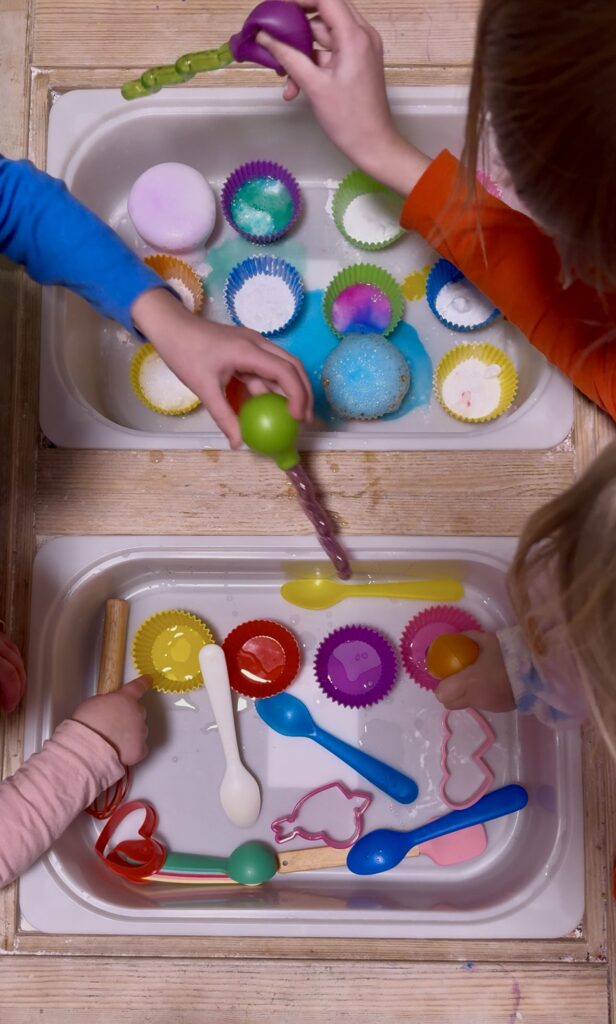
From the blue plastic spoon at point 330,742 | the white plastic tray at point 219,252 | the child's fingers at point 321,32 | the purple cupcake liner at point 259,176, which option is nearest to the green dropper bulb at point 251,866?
the blue plastic spoon at point 330,742

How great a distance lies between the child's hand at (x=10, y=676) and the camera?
77 cm

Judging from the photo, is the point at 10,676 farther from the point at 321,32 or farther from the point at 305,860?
the point at 321,32


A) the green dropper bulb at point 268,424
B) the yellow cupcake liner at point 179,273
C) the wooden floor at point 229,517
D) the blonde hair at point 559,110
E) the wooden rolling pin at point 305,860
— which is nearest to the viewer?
the blonde hair at point 559,110

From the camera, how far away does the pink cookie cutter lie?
0.88 meters

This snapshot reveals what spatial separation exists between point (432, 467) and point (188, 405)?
0.28 metres

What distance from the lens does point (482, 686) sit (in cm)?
85

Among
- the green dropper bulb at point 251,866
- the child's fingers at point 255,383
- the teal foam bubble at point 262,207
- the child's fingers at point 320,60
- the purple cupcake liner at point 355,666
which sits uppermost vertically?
the child's fingers at point 320,60

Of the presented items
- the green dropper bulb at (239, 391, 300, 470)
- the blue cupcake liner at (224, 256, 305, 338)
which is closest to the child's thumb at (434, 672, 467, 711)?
the green dropper bulb at (239, 391, 300, 470)

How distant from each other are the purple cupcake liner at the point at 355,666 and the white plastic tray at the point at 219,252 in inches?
8.5

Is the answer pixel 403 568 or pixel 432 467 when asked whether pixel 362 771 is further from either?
pixel 432 467

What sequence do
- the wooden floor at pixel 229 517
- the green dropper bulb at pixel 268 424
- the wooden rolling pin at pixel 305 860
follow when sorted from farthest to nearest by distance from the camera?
the wooden rolling pin at pixel 305 860 → the wooden floor at pixel 229 517 → the green dropper bulb at pixel 268 424

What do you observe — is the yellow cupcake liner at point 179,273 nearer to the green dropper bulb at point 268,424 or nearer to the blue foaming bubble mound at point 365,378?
the blue foaming bubble mound at point 365,378

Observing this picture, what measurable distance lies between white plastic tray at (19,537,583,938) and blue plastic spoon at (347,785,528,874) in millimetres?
26

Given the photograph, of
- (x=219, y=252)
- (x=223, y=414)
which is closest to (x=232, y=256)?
(x=219, y=252)
